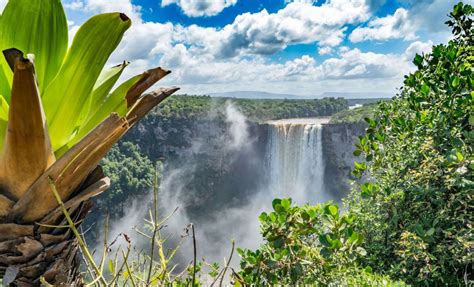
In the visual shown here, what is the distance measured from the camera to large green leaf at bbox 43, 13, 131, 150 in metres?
0.78

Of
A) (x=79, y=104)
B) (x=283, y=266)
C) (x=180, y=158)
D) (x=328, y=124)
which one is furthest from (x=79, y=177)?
(x=180, y=158)

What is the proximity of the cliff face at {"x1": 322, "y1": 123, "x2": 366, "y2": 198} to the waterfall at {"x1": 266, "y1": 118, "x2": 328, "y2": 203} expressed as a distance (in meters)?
0.92

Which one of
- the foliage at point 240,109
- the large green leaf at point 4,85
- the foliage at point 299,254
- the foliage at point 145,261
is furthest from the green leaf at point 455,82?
the foliage at point 240,109

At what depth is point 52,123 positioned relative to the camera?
79 centimetres

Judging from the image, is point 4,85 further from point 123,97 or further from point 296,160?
point 296,160

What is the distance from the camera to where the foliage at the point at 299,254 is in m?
1.86

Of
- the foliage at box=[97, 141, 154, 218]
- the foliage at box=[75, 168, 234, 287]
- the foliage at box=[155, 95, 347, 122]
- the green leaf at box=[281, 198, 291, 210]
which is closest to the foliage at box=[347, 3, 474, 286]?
the green leaf at box=[281, 198, 291, 210]

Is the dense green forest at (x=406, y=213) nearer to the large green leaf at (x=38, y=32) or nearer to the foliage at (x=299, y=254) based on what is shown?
the foliage at (x=299, y=254)

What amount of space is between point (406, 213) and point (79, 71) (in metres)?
2.60

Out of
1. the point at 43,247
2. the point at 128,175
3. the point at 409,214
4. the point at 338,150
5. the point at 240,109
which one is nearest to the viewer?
the point at 43,247

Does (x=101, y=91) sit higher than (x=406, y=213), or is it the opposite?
(x=101, y=91)

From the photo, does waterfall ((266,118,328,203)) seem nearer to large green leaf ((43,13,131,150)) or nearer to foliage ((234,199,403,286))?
foliage ((234,199,403,286))

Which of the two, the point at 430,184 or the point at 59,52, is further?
the point at 430,184

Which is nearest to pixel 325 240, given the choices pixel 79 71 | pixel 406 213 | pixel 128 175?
pixel 406 213
